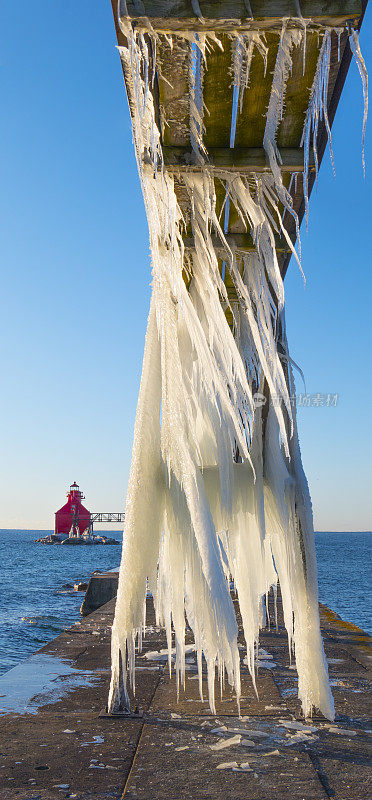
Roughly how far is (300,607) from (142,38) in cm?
457

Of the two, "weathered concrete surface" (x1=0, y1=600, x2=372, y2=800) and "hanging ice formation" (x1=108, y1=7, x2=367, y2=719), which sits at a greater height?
"hanging ice formation" (x1=108, y1=7, x2=367, y2=719)

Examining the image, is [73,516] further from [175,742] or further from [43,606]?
[175,742]

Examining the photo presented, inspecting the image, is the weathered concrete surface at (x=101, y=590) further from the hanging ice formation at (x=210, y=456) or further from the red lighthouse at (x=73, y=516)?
the red lighthouse at (x=73, y=516)

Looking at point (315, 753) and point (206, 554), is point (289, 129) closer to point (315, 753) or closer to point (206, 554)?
point (206, 554)

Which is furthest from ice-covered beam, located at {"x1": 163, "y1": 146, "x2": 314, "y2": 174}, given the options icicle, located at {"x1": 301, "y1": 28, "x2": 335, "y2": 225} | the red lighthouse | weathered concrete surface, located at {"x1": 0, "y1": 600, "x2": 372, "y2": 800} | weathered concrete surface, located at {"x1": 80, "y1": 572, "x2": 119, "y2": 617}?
the red lighthouse

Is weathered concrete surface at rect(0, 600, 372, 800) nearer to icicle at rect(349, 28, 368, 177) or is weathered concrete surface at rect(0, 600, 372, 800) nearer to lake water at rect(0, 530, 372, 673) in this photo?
icicle at rect(349, 28, 368, 177)

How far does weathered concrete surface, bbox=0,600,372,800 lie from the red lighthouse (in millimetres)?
98925

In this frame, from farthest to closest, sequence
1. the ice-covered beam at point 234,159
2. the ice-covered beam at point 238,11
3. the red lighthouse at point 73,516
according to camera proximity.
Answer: the red lighthouse at point 73,516 < the ice-covered beam at point 234,159 < the ice-covered beam at point 238,11

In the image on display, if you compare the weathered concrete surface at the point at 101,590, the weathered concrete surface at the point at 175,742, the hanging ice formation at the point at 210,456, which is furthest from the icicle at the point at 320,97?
the weathered concrete surface at the point at 101,590

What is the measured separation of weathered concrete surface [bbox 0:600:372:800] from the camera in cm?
373

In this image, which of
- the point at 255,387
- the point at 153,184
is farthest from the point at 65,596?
the point at 153,184

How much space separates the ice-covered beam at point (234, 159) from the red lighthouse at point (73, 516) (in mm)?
101713

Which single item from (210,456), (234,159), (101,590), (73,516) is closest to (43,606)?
(101,590)

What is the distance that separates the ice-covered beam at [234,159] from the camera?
415 centimetres
